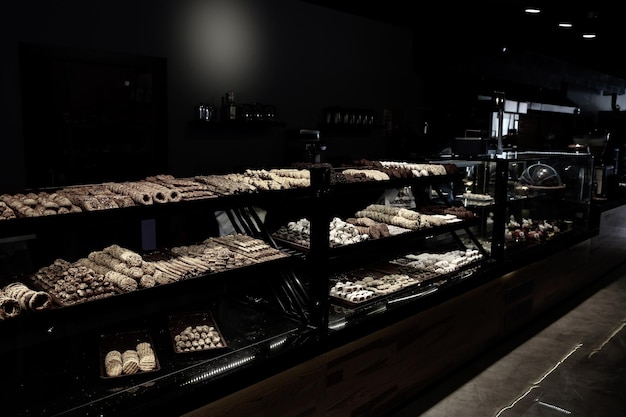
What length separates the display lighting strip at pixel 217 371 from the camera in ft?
7.47

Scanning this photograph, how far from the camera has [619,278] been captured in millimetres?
6727

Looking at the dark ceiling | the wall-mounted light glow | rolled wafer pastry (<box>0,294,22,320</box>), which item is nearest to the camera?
rolled wafer pastry (<box>0,294,22,320</box>)

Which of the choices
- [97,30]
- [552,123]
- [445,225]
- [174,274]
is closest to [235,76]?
[97,30]

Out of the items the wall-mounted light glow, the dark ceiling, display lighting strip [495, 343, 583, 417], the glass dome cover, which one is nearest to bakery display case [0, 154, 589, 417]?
display lighting strip [495, 343, 583, 417]

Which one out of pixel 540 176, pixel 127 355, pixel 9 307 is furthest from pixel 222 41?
pixel 9 307

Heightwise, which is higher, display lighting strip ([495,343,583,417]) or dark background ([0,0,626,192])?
dark background ([0,0,626,192])

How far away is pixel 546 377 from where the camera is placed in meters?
3.95

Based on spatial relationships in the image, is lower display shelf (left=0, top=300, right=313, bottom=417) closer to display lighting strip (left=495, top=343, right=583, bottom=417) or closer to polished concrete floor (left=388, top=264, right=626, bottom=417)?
polished concrete floor (left=388, top=264, right=626, bottom=417)

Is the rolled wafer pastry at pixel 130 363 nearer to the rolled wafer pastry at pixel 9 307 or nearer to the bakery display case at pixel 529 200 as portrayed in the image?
the rolled wafer pastry at pixel 9 307

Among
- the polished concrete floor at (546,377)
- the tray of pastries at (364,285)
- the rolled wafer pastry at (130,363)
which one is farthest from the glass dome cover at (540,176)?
the rolled wafer pastry at (130,363)

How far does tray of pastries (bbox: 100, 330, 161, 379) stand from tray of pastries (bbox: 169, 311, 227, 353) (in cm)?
13

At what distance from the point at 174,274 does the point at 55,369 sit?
2.16 ft

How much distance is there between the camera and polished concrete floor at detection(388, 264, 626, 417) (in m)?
3.48

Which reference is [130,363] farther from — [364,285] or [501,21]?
[501,21]
